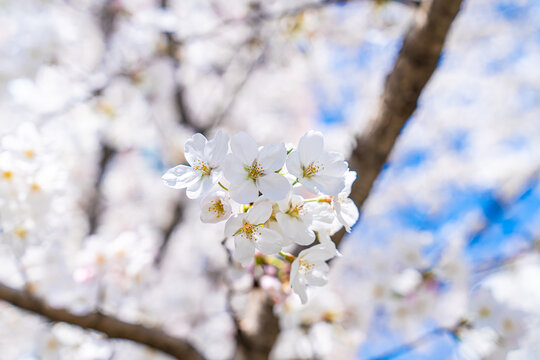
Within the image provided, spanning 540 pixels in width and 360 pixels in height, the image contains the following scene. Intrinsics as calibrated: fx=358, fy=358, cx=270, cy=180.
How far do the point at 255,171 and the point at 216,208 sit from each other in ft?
0.40

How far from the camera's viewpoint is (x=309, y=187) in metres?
0.64

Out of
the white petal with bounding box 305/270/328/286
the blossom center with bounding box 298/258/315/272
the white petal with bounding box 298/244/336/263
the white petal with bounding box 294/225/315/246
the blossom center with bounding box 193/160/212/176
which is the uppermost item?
the blossom center with bounding box 193/160/212/176

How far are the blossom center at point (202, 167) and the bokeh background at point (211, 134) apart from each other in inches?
17.2

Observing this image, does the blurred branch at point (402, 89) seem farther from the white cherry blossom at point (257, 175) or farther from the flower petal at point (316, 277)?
the white cherry blossom at point (257, 175)

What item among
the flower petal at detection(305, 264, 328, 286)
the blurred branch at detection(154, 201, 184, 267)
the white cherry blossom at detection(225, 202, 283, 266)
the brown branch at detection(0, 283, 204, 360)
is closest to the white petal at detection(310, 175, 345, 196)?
the white cherry blossom at detection(225, 202, 283, 266)

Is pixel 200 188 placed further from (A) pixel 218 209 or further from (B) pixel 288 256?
(B) pixel 288 256

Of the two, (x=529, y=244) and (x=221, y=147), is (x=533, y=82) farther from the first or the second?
(x=221, y=147)

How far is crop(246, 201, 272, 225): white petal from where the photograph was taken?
2.15 ft

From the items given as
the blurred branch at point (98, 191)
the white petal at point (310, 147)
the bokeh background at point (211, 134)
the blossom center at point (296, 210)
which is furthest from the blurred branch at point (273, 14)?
the blurred branch at point (98, 191)

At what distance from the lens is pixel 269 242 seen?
68cm

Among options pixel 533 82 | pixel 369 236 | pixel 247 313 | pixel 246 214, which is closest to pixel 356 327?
pixel 247 313

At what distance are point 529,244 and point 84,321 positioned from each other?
280cm

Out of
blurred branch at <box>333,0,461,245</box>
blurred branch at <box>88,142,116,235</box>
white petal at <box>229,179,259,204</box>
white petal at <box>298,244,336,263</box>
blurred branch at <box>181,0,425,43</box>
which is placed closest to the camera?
white petal at <box>229,179,259,204</box>

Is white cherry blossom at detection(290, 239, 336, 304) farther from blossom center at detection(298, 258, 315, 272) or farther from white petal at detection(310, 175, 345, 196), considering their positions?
white petal at detection(310, 175, 345, 196)
